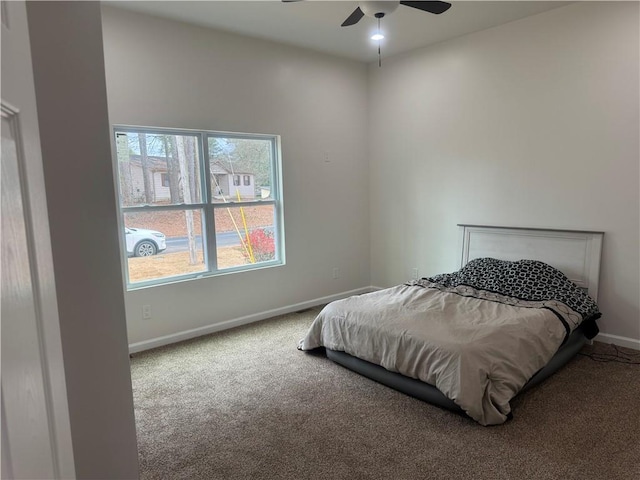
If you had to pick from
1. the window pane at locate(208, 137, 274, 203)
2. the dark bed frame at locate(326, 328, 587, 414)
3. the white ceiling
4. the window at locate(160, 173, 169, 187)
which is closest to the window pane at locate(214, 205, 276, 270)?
the window pane at locate(208, 137, 274, 203)

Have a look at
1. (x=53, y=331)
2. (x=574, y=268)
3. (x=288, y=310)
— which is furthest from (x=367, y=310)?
(x=53, y=331)

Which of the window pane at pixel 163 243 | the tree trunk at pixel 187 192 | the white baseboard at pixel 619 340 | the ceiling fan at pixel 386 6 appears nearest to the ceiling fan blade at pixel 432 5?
the ceiling fan at pixel 386 6

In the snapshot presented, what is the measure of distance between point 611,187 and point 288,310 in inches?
133

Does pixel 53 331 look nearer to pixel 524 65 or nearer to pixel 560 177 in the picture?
pixel 560 177

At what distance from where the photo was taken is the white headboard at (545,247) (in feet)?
12.1

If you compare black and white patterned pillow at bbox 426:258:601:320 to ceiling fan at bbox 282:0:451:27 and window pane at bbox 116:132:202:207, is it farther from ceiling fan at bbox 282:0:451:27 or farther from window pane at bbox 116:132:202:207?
window pane at bbox 116:132:202:207

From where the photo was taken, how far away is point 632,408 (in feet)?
8.67

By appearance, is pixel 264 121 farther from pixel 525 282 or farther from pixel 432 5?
pixel 525 282

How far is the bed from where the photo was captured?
2539mm

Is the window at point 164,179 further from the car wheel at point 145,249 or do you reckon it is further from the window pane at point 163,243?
the car wheel at point 145,249

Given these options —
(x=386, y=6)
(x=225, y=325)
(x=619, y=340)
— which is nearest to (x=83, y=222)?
(x=386, y=6)

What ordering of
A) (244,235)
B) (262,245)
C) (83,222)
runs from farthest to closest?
(262,245), (244,235), (83,222)

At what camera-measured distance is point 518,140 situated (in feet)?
13.4

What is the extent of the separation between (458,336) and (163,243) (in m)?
2.73
